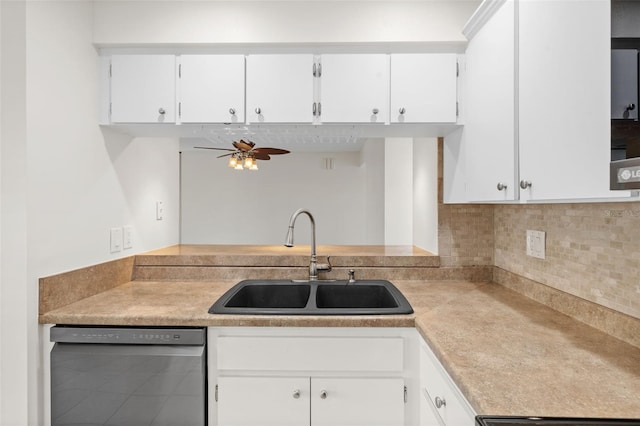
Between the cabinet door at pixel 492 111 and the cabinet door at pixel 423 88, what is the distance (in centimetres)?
8

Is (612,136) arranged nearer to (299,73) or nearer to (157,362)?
(299,73)

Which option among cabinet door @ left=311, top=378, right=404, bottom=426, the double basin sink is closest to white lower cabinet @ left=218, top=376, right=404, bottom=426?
cabinet door @ left=311, top=378, right=404, bottom=426

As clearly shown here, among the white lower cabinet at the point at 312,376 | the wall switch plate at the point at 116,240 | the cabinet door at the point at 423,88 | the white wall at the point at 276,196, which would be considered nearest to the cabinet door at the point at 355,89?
the cabinet door at the point at 423,88

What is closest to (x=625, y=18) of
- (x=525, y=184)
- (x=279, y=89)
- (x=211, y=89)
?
(x=525, y=184)

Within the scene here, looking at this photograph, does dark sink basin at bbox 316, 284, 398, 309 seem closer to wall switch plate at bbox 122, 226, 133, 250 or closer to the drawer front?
the drawer front

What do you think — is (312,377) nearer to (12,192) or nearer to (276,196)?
(12,192)

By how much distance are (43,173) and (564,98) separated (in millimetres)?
1752

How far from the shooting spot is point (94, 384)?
142 centimetres

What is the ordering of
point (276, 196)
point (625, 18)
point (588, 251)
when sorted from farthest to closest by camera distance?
point (276, 196), point (588, 251), point (625, 18)

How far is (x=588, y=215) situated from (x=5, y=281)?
2064mm

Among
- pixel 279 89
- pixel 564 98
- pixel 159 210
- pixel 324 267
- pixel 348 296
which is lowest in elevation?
pixel 348 296

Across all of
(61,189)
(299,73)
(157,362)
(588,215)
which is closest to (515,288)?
(588,215)

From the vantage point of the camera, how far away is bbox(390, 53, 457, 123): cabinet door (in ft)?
5.68

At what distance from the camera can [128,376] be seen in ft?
4.61
